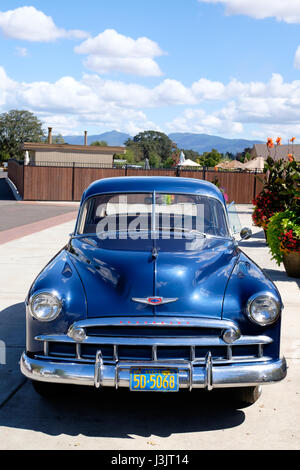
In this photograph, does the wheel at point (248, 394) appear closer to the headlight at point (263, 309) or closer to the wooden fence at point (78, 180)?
the headlight at point (263, 309)

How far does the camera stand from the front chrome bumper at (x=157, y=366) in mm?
3775

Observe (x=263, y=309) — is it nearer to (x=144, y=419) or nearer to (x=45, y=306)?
(x=144, y=419)

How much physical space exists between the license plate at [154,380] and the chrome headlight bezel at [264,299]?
0.66m

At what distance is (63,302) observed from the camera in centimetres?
401

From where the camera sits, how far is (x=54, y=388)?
4.34m

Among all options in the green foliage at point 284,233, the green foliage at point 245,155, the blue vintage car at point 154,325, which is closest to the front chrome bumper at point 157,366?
the blue vintage car at point 154,325

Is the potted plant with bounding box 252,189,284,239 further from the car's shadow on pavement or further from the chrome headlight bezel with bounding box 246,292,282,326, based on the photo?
the chrome headlight bezel with bounding box 246,292,282,326

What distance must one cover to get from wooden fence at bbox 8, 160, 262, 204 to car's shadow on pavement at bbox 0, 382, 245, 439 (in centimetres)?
2645

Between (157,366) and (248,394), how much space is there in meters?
0.96

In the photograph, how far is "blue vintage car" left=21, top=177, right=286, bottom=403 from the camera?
380 cm

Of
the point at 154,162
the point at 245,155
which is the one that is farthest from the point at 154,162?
the point at 245,155

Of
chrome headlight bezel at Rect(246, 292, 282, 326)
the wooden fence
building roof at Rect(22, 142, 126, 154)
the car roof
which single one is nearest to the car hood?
chrome headlight bezel at Rect(246, 292, 282, 326)

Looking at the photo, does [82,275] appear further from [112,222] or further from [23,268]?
[23,268]
